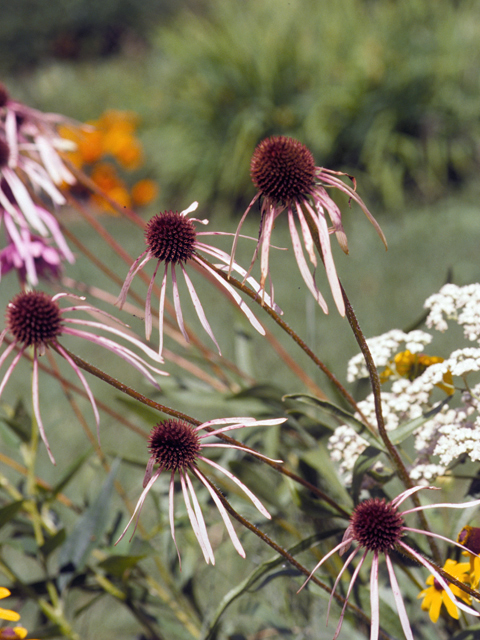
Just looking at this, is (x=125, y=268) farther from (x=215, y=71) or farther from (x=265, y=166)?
(x=265, y=166)

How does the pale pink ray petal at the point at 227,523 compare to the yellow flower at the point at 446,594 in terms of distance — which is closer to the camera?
the pale pink ray petal at the point at 227,523

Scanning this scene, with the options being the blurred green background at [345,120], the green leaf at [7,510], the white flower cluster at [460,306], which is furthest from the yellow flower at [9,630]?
Answer: the blurred green background at [345,120]

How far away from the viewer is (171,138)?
3.54 meters

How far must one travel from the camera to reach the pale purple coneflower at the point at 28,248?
2.46ft

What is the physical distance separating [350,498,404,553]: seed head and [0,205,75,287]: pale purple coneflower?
435 mm

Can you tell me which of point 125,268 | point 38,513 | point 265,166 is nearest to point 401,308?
point 125,268

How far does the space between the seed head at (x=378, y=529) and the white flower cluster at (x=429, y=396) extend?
0.25 feet

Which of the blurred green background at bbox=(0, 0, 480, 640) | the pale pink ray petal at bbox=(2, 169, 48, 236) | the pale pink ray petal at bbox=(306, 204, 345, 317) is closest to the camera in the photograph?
the pale pink ray petal at bbox=(306, 204, 345, 317)

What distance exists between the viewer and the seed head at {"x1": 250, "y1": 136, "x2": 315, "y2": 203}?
1.67 feet

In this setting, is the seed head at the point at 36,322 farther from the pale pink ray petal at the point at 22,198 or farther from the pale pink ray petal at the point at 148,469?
the pale pink ray petal at the point at 22,198

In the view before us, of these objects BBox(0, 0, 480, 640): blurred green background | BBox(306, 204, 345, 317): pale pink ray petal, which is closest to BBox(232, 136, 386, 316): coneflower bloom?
BBox(306, 204, 345, 317): pale pink ray petal

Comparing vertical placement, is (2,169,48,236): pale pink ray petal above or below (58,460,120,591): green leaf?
above

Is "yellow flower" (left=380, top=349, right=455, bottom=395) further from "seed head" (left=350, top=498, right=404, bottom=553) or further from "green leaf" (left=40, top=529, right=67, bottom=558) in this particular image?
"green leaf" (left=40, top=529, right=67, bottom=558)

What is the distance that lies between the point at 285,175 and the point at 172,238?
0.10m
